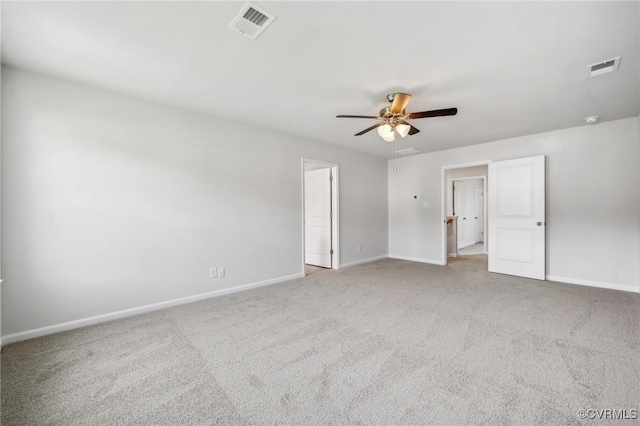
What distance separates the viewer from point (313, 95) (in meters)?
2.90

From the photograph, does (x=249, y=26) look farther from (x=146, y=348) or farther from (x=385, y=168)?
(x=385, y=168)

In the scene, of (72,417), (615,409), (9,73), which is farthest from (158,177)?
(615,409)

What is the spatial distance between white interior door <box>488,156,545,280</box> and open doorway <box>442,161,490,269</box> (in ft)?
3.09

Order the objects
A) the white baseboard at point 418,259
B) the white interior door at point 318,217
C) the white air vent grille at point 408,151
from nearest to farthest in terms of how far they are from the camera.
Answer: the white interior door at point 318,217
the white air vent grille at point 408,151
the white baseboard at point 418,259

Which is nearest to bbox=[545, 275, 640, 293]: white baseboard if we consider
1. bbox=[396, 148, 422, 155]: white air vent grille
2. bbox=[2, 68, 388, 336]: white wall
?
bbox=[396, 148, 422, 155]: white air vent grille

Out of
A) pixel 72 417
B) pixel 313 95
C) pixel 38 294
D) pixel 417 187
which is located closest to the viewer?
pixel 72 417

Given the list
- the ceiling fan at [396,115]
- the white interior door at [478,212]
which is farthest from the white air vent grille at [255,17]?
the white interior door at [478,212]

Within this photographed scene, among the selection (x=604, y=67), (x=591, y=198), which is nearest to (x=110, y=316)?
(x=604, y=67)

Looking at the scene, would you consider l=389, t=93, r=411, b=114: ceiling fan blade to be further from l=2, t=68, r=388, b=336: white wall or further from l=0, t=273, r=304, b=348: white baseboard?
l=0, t=273, r=304, b=348: white baseboard

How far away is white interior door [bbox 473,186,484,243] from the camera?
8.87m

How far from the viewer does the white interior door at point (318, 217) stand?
5.31 metres

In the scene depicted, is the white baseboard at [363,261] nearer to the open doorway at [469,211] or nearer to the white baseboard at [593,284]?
the open doorway at [469,211]

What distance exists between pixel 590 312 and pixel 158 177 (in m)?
5.22

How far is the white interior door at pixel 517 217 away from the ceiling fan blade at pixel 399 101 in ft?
10.4
